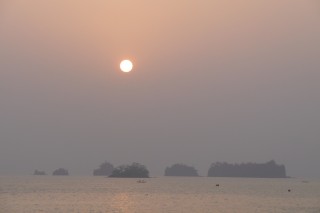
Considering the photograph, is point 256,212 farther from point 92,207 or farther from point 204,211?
point 92,207

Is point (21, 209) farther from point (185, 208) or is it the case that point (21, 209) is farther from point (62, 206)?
point (185, 208)

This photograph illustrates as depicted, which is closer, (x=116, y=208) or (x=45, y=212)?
(x=45, y=212)

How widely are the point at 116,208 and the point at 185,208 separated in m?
15.8

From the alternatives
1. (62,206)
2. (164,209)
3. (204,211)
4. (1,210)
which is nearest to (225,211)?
(204,211)

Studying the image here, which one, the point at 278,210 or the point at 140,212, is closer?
the point at 140,212

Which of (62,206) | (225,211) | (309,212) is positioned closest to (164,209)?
(225,211)

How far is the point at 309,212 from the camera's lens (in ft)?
397

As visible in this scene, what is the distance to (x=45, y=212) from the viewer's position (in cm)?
11225

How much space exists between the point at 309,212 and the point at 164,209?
105 feet

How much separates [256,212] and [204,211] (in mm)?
11214

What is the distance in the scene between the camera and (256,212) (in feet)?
388

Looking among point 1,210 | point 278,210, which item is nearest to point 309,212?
point 278,210

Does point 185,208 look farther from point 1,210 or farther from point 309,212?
point 1,210

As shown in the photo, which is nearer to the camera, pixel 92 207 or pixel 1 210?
pixel 1 210
